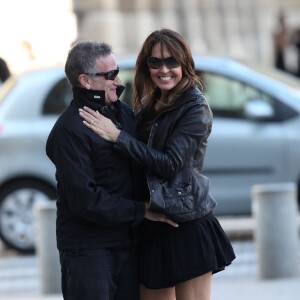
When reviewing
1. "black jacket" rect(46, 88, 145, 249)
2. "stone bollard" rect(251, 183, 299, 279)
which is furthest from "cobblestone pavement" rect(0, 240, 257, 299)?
"black jacket" rect(46, 88, 145, 249)

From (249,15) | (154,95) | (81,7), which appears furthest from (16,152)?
(249,15)

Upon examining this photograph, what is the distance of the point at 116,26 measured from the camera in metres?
26.2

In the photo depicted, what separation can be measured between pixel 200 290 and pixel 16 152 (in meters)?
6.03

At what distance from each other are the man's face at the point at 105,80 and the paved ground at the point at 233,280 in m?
3.37

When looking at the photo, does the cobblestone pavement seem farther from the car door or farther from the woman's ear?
the woman's ear

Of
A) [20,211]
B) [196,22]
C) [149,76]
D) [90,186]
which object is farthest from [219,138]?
[196,22]

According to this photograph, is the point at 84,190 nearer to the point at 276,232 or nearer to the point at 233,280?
the point at 276,232

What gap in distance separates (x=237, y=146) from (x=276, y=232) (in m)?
2.32

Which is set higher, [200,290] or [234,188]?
[200,290]

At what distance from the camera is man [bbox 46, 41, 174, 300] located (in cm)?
495

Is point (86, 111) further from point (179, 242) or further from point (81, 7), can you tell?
point (81, 7)

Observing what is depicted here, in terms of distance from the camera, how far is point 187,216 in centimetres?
509

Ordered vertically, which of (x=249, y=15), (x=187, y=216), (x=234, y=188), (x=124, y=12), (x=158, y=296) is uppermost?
(x=187, y=216)

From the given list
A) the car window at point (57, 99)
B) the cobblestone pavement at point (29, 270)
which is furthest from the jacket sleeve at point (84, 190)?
the car window at point (57, 99)
